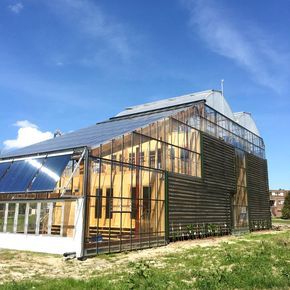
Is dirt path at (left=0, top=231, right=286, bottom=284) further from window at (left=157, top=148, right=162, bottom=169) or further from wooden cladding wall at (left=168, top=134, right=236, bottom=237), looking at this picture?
window at (left=157, top=148, right=162, bottom=169)

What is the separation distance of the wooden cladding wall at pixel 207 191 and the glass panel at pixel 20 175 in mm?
7327

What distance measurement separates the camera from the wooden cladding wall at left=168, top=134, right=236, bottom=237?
20.5m

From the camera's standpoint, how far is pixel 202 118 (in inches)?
995

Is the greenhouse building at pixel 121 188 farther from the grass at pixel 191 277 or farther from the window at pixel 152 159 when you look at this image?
the grass at pixel 191 277

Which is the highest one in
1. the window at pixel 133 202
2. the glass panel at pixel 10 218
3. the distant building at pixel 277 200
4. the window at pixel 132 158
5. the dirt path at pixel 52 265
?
the distant building at pixel 277 200

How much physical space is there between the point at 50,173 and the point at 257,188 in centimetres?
2308

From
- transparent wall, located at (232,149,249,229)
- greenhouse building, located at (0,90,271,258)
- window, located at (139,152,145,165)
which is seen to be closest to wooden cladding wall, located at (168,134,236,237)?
greenhouse building, located at (0,90,271,258)

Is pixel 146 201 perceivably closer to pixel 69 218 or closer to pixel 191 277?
pixel 69 218

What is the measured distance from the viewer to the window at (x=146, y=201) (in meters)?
18.1

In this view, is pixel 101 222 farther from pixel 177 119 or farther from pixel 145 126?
pixel 177 119

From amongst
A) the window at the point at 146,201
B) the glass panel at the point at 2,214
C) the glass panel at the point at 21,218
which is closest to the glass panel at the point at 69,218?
the glass panel at the point at 21,218

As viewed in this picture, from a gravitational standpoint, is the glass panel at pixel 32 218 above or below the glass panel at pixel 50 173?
below

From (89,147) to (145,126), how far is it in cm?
478

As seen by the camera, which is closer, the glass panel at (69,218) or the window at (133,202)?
the glass panel at (69,218)
